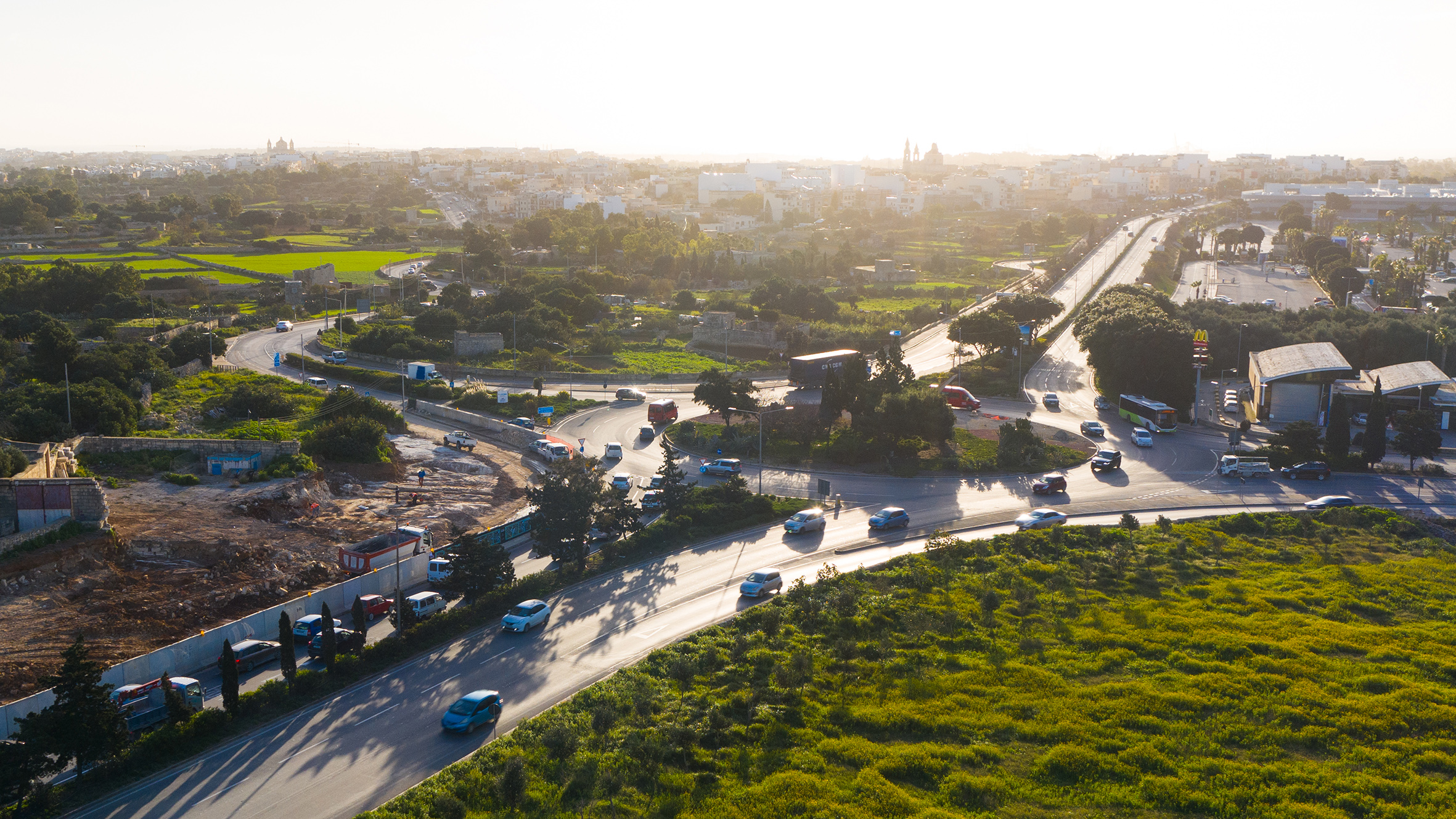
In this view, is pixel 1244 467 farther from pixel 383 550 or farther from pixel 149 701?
pixel 149 701

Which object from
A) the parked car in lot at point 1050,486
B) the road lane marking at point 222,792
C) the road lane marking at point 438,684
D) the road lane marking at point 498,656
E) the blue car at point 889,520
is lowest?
the road lane marking at point 222,792

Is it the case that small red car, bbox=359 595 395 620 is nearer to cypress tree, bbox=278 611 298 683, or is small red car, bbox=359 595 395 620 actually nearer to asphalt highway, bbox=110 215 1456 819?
asphalt highway, bbox=110 215 1456 819

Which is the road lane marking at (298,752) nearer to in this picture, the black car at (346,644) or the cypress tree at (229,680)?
the cypress tree at (229,680)

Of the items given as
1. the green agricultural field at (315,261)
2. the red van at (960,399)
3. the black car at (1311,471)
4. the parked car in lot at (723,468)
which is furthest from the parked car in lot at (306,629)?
the green agricultural field at (315,261)

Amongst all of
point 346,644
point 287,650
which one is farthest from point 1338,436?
point 287,650

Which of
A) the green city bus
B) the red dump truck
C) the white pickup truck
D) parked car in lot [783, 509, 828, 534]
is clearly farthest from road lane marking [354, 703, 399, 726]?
the green city bus

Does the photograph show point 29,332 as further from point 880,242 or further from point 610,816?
point 880,242
